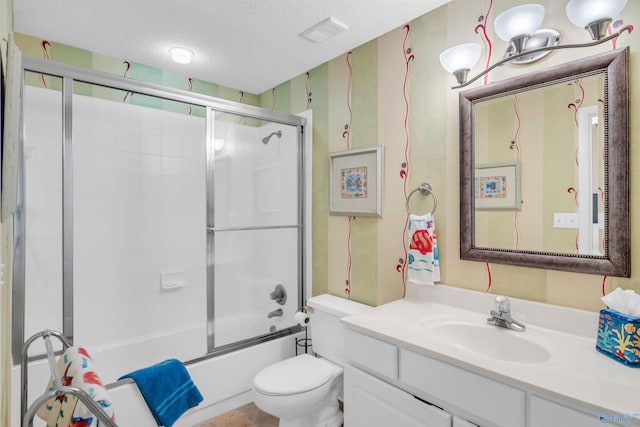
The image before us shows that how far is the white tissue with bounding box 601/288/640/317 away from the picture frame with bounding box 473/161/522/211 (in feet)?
1.56

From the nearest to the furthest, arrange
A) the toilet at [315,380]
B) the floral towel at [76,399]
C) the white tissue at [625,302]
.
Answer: the floral towel at [76,399]
the white tissue at [625,302]
the toilet at [315,380]

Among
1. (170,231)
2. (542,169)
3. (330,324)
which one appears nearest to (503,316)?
(542,169)

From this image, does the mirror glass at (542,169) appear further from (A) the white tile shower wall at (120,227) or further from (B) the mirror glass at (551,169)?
(A) the white tile shower wall at (120,227)

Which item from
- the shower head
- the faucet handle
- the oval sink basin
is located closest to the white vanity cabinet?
the oval sink basin

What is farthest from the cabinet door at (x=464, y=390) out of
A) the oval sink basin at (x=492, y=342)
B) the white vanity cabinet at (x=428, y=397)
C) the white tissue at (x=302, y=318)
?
the white tissue at (x=302, y=318)

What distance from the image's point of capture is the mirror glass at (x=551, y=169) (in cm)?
125

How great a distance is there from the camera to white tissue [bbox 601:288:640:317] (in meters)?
1.10

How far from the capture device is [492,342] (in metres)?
1.42

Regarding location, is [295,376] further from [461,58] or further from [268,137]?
[461,58]

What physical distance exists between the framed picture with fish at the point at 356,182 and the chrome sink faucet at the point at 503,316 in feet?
2.71

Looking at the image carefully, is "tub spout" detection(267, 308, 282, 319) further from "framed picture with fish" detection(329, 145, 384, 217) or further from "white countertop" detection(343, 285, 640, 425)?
"white countertop" detection(343, 285, 640, 425)

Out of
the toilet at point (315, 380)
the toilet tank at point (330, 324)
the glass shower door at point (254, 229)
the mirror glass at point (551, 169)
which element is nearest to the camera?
the mirror glass at point (551, 169)

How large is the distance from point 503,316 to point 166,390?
4.71ft

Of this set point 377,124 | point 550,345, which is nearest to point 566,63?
point 377,124
